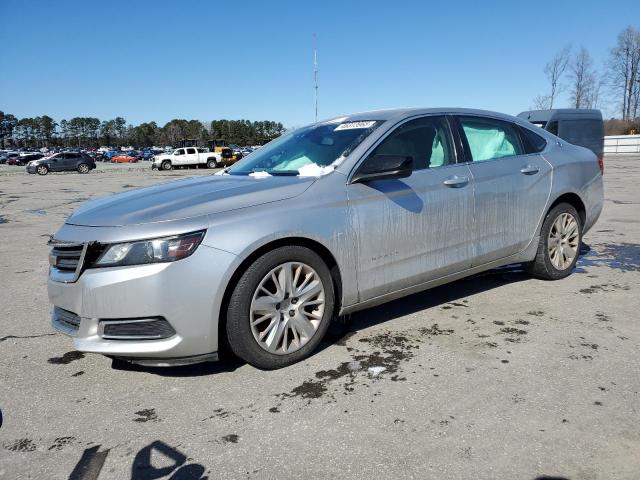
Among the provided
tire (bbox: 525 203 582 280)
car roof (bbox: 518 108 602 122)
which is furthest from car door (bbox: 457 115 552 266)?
car roof (bbox: 518 108 602 122)

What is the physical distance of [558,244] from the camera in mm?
4746

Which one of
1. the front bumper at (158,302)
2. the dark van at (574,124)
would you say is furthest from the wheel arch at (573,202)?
the dark van at (574,124)

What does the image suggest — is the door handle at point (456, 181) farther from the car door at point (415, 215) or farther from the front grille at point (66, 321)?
the front grille at point (66, 321)

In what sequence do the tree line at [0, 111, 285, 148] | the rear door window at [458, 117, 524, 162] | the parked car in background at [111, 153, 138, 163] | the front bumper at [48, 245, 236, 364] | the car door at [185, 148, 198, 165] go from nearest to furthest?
1. the front bumper at [48, 245, 236, 364]
2. the rear door window at [458, 117, 524, 162]
3. the car door at [185, 148, 198, 165]
4. the parked car in background at [111, 153, 138, 163]
5. the tree line at [0, 111, 285, 148]

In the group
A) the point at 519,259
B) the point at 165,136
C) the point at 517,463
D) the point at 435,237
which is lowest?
the point at 517,463

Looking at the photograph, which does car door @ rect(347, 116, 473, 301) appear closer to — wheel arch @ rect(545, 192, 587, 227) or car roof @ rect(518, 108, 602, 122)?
wheel arch @ rect(545, 192, 587, 227)

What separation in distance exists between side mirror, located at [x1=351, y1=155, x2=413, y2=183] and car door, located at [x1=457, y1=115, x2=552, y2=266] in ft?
2.84

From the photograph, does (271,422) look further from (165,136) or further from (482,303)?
(165,136)

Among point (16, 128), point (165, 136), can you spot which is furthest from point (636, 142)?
point (16, 128)

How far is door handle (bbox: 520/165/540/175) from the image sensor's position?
432cm

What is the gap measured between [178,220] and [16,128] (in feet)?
621

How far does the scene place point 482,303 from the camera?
14.1ft

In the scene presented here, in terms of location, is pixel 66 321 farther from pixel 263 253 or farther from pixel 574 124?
pixel 574 124

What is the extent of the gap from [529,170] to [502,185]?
409 millimetres
